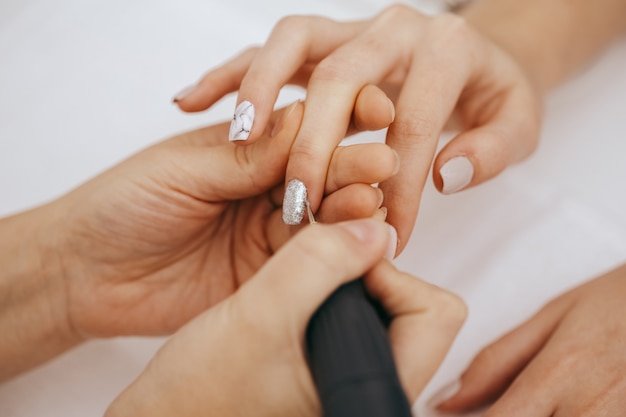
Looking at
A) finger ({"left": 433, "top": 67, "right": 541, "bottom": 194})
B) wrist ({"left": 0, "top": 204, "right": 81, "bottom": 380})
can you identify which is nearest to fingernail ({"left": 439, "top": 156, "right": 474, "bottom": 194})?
finger ({"left": 433, "top": 67, "right": 541, "bottom": 194})

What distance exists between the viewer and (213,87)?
0.72 m

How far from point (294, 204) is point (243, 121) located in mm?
108

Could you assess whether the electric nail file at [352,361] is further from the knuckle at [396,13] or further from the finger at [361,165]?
the knuckle at [396,13]

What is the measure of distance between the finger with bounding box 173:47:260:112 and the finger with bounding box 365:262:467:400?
1.25ft

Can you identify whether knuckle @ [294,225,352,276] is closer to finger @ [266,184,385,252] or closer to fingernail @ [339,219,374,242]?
fingernail @ [339,219,374,242]

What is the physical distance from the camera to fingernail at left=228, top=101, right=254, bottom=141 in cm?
59

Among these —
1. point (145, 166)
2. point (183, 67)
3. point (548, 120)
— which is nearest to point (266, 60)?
point (145, 166)

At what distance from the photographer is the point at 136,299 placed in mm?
742

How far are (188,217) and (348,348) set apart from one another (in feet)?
1.26

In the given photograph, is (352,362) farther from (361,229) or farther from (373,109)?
(373,109)

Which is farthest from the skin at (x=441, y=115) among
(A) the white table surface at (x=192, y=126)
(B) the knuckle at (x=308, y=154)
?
(A) the white table surface at (x=192, y=126)

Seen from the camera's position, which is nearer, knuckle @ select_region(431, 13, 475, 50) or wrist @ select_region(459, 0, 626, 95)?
knuckle @ select_region(431, 13, 475, 50)

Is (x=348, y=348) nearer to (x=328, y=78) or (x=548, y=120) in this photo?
(x=328, y=78)

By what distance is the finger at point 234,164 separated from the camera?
0.60 metres
